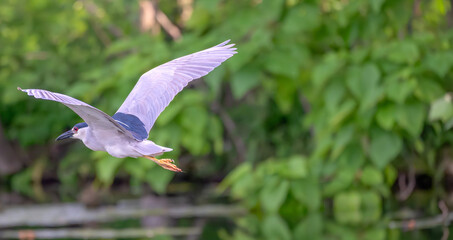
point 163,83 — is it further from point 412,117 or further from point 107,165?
point 107,165

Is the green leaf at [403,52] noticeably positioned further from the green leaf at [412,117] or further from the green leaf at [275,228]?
the green leaf at [275,228]

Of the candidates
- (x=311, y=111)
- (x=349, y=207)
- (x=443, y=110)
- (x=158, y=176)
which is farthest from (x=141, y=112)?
(x=158, y=176)

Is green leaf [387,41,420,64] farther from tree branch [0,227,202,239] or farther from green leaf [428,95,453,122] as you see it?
tree branch [0,227,202,239]

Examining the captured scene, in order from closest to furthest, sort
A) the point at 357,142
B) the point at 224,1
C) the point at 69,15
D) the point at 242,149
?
the point at 357,142, the point at 224,1, the point at 242,149, the point at 69,15

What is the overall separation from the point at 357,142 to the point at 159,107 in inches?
174

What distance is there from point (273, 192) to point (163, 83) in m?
4.20

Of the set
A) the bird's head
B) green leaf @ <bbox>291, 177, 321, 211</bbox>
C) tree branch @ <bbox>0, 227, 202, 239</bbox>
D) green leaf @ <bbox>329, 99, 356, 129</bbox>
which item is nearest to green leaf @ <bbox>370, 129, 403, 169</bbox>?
green leaf @ <bbox>329, 99, 356, 129</bbox>

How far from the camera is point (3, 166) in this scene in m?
11.0

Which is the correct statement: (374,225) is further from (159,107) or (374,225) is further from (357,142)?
(159,107)

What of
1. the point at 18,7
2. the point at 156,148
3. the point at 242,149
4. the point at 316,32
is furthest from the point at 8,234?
the point at 156,148

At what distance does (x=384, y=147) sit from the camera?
712 centimetres

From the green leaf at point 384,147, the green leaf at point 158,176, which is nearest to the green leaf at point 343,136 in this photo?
the green leaf at point 384,147

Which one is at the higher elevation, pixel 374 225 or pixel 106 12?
pixel 106 12

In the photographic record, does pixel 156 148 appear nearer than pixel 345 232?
Yes
